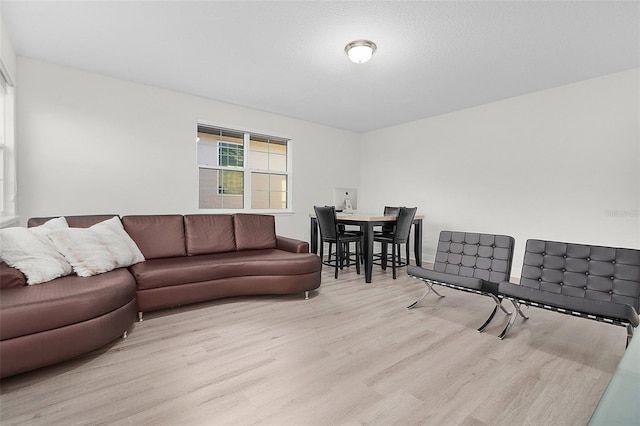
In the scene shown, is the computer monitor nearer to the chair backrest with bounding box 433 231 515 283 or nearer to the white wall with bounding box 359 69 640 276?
the white wall with bounding box 359 69 640 276

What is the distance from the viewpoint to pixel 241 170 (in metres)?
5.05

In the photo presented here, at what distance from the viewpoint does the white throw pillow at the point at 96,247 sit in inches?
94.0

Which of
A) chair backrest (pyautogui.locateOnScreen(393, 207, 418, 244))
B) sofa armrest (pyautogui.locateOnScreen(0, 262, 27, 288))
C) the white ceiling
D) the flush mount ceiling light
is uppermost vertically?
the white ceiling

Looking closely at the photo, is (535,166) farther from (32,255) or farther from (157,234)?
(32,255)

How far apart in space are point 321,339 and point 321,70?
2.87 meters

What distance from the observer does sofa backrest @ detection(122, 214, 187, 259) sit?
317cm

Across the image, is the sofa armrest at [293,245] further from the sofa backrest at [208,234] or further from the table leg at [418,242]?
the table leg at [418,242]

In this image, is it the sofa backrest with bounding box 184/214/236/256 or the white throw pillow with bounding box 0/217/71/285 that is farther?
the sofa backrest with bounding box 184/214/236/256

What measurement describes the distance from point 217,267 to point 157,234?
88 cm

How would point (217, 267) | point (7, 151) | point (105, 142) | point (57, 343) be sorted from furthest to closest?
point (105, 142) < point (7, 151) < point (217, 267) < point (57, 343)

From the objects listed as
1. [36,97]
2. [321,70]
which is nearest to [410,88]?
[321,70]

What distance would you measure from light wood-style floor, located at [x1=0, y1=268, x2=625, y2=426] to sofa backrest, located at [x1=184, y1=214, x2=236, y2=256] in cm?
84

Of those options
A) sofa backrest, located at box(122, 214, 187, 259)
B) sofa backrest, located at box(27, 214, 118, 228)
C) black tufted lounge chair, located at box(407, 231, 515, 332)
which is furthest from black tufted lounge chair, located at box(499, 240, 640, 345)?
sofa backrest, located at box(27, 214, 118, 228)

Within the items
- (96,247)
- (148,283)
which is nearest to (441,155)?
(148,283)
